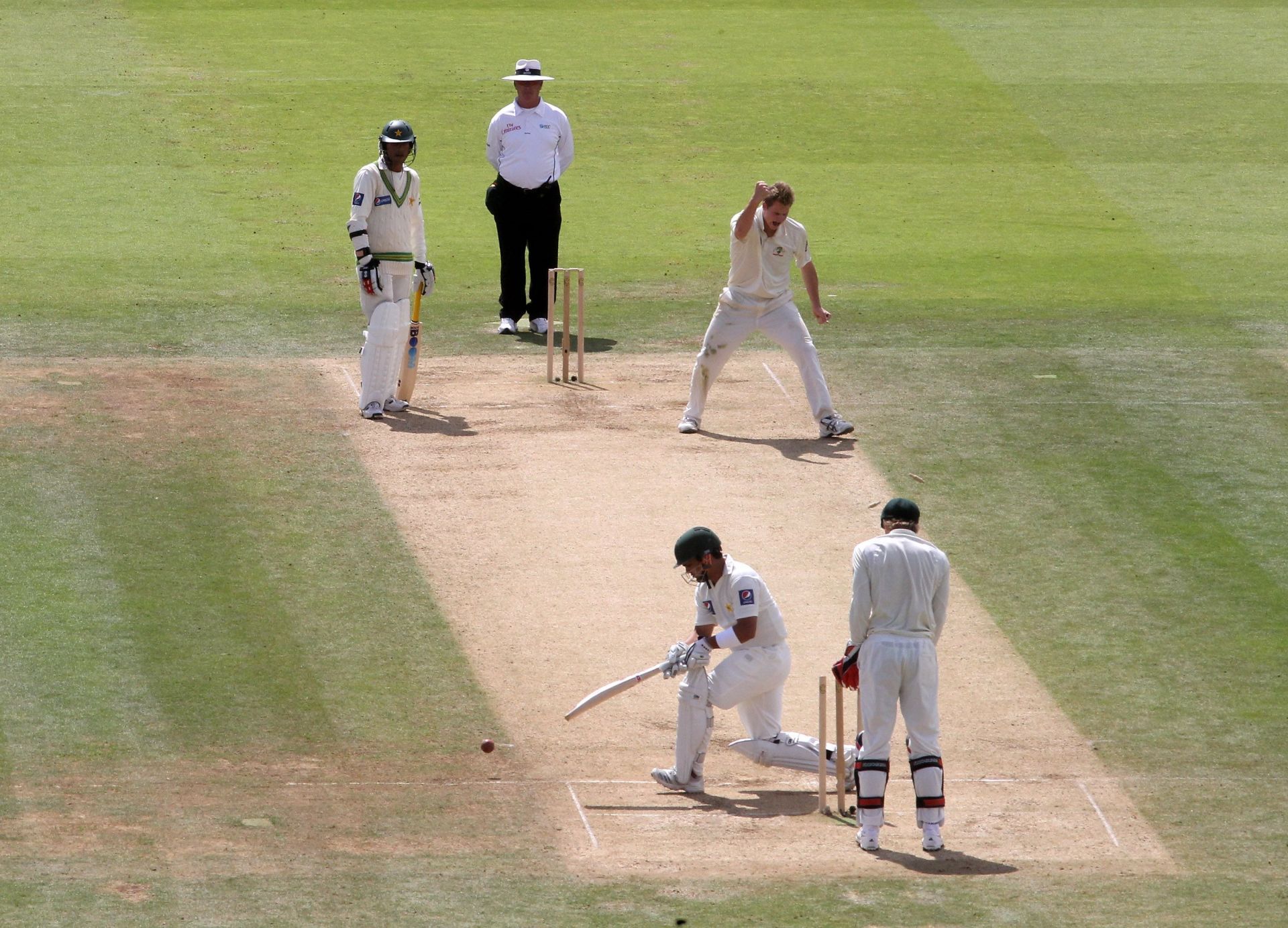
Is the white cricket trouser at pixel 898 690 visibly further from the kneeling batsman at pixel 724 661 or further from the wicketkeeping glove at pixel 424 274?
the wicketkeeping glove at pixel 424 274

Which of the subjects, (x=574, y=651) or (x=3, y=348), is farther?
(x=3, y=348)

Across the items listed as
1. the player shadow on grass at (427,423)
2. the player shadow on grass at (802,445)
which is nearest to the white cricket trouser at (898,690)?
the player shadow on grass at (802,445)

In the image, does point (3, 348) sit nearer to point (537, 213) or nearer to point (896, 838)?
point (537, 213)

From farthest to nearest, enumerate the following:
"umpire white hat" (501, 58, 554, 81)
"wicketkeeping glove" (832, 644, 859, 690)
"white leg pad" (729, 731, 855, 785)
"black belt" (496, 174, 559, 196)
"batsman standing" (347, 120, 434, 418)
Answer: "black belt" (496, 174, 559, 196) < "umpire white hat" (501, 58, 554, 81) < "batsman standing" (347, 120, 434, 418) < "white leg pad" (729, 731, 855, 785) < "wicketkeeping glove" (832, 644, 859, 690)

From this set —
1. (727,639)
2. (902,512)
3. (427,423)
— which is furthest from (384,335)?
(902,512)

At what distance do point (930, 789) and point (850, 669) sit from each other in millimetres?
707

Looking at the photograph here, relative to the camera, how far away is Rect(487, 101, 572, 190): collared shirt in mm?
18766

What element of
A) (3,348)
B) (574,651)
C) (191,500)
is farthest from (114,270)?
(574,651)

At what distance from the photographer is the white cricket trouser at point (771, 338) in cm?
1598

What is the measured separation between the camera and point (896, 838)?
10188mm

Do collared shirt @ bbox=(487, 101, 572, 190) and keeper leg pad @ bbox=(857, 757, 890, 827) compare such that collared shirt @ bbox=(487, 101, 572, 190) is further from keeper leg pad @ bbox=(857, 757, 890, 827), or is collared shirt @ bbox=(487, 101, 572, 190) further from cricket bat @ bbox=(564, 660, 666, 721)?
keeper leg pad @ bbox=(857, 757, 890, 827)

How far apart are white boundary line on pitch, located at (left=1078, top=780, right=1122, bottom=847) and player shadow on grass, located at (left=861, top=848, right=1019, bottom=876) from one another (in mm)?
668

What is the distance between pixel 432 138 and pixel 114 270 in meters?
6.12

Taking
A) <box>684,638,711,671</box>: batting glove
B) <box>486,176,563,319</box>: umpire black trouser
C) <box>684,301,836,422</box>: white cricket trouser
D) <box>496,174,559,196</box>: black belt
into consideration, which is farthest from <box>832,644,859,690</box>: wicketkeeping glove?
<box>496,174,559,196</box>: black belt
